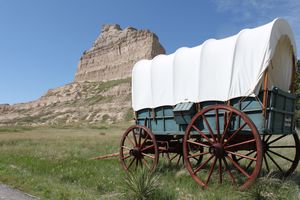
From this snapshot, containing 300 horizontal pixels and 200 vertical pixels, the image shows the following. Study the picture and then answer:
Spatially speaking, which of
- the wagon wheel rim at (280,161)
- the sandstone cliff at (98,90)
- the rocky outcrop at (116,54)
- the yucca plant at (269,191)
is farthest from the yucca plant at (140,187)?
the rocky outcrop at (116,54)

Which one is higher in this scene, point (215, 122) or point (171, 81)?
point (171, 81)

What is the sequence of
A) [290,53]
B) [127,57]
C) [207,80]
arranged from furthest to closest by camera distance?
[127,57] < [290,53] < [207,80]

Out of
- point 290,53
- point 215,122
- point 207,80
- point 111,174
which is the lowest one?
point 111,174

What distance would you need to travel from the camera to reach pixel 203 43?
8875 millimetres

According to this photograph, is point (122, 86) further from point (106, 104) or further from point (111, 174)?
point (111, 174)

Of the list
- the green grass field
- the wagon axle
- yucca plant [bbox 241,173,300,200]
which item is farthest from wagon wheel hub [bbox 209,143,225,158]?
the wagon axle

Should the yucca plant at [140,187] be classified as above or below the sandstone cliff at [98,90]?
below

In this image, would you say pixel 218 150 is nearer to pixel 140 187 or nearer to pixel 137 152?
pixel 140 187

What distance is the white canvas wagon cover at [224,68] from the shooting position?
7402 millimetres

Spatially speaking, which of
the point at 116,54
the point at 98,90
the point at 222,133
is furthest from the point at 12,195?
the point at 116,54

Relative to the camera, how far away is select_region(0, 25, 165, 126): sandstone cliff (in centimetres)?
10269

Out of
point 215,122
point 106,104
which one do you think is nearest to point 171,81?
point 215,122

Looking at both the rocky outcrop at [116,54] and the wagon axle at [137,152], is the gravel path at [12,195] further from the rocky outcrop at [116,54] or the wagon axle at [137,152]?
the rocky outcrop at [116,54]

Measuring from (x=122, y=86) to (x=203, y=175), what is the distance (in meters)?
109
